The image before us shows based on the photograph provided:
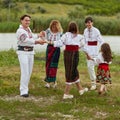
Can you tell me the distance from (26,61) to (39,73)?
3.39 m

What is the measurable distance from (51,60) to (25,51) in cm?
114

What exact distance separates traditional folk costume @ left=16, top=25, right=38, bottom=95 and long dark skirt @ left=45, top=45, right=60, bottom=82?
0.88m

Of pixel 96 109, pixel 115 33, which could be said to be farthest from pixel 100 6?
pixel 96 109

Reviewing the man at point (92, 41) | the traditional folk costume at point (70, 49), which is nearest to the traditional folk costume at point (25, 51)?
the traditional folk costume at point (70, 49)

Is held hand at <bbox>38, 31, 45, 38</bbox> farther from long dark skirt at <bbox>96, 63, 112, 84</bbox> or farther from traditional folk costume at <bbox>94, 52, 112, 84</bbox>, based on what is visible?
long dark skirt at <bbox>96, 63, 112, 84</bbox>

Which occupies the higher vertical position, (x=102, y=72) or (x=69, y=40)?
(x=69, y=40)

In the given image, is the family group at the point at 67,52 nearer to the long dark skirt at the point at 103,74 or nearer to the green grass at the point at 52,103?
the long dark skirt at the point at 103,74

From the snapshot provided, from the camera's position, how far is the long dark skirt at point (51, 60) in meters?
9.53

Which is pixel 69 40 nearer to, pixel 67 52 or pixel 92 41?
pixel 67 52

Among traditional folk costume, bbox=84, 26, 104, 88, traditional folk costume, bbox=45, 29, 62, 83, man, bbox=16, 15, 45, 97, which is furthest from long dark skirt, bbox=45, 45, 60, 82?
man, bbox=16, 15, 45, 97

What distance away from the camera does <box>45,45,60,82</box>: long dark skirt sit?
9.53 m

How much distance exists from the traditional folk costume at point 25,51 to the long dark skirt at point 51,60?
34.6 inches

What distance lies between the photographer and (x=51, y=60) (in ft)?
31.5

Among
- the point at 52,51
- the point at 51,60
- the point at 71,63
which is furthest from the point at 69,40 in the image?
the point at 51,60
